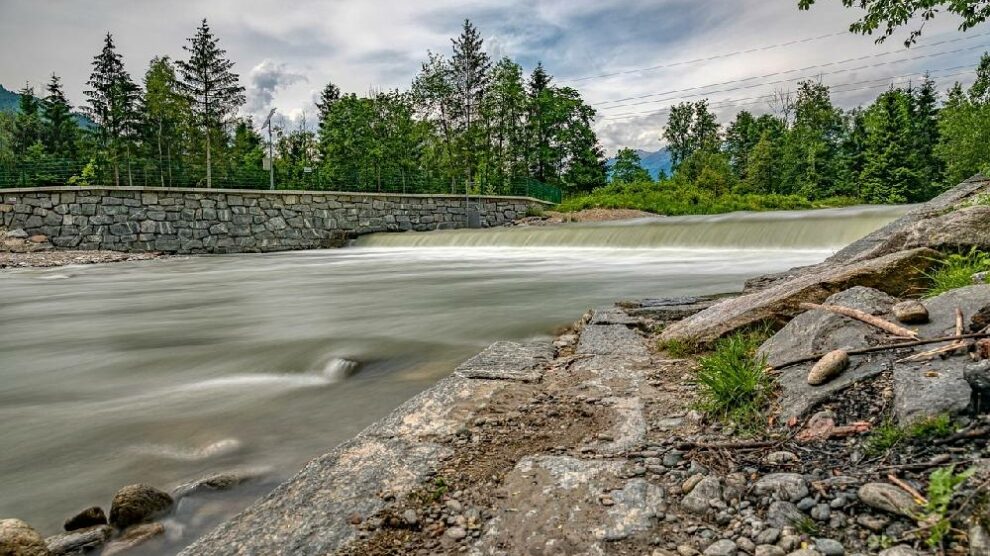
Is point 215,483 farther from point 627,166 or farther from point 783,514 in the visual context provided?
point 627,166

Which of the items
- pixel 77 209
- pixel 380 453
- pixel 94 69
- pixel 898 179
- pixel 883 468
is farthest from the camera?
pixel 898 179

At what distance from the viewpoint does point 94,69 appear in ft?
117

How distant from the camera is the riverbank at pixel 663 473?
1.39 m

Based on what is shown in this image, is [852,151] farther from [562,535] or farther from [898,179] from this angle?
[562,535]

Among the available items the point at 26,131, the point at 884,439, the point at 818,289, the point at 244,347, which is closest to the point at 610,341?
the point at 818,289

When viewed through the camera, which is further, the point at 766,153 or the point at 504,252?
the point at 766,153

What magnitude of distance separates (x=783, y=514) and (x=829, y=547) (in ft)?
0.50

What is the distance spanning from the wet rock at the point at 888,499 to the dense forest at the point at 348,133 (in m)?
25.8

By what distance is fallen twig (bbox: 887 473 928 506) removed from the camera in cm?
134

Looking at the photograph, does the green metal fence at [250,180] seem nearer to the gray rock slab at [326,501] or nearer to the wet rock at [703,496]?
the gray rock slab at [326,501]

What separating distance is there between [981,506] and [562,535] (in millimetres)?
959

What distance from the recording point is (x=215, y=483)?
2.42 m

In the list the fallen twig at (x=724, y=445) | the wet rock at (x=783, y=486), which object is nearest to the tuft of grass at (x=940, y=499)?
the wet rock at (x=783, y=486)

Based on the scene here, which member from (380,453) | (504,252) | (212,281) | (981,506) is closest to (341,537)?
(380,453)
